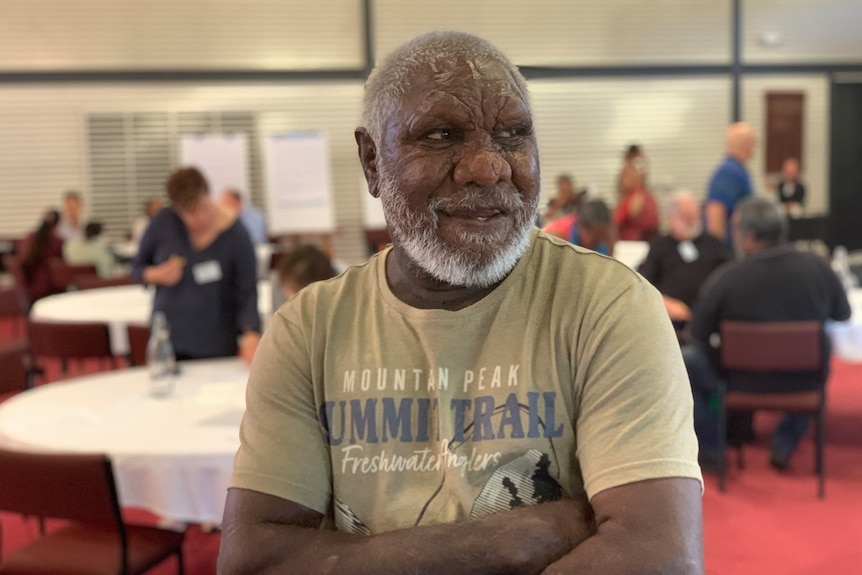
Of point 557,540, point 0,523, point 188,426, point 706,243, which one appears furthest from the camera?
point 706,243

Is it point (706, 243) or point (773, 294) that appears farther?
point (706, 243)

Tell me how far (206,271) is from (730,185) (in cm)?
385

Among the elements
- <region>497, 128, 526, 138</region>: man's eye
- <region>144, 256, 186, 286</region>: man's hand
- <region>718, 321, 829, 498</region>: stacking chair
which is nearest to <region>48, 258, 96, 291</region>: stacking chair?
<region>144, 256, 186, 286</region>: man's hand

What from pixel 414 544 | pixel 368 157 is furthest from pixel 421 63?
pixel 414 544

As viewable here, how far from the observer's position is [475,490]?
44.8 inches

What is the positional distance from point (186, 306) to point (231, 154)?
7337 millimetres

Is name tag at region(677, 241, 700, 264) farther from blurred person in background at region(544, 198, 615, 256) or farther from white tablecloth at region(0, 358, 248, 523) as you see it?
white tablecloth at region(0, 358, 248, 523)

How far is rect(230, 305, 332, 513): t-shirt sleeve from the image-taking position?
1.18 metres

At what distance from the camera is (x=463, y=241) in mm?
1123

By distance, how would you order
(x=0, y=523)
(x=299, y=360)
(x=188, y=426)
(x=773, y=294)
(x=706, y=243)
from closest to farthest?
1. (x=299, y=360)
2. (x=188, y=426)
3. (x=0, y=523)
4. (x=773, y=294)
5. (x=706, y=243)

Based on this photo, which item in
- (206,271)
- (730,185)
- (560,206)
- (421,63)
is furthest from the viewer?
(730,185)

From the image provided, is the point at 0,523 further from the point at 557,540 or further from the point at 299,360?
the point at 557,540

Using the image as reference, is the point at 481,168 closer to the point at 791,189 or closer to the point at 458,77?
the point at 458,77

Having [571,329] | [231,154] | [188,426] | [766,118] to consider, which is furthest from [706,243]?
[766,118]
